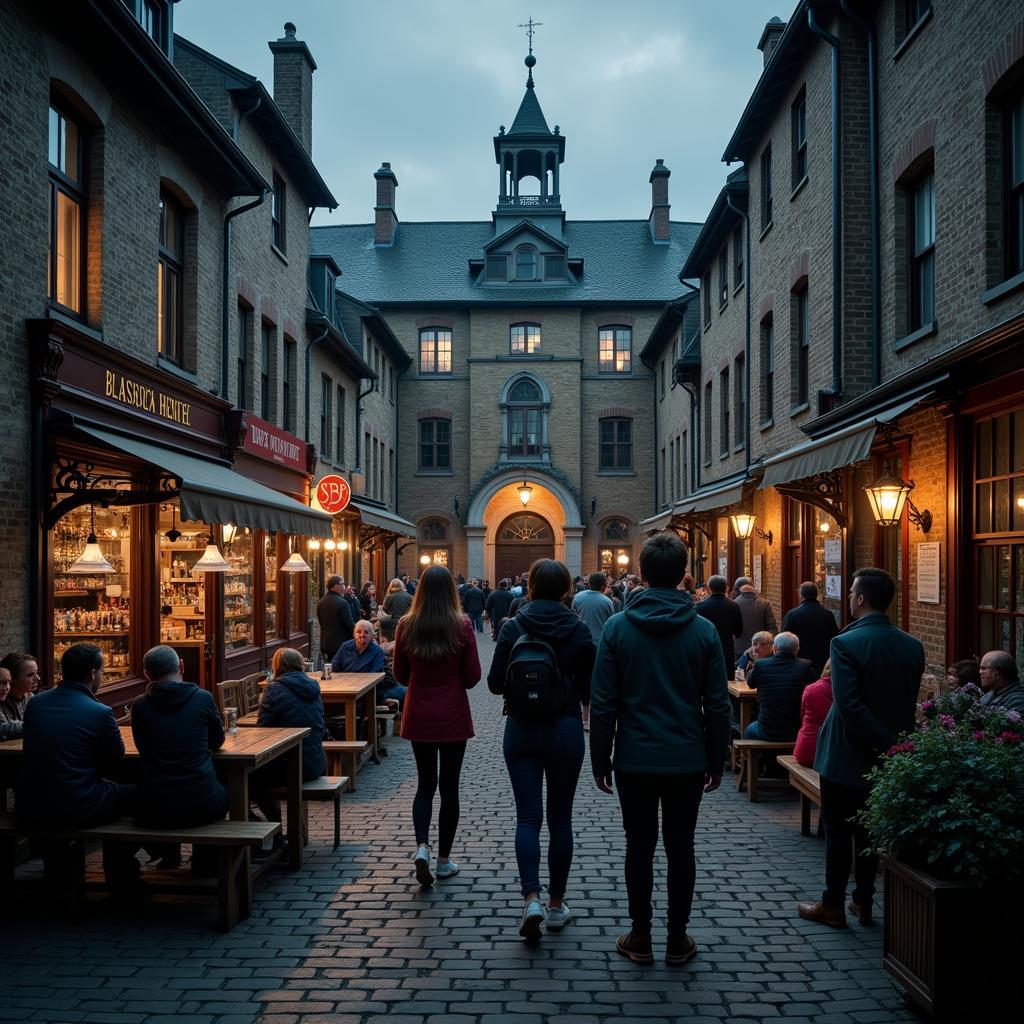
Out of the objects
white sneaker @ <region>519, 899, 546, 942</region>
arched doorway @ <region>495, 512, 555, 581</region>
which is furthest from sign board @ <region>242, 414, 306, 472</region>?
arched doorway @ <region>495, 512, 555, 581</region>

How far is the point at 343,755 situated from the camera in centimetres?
900

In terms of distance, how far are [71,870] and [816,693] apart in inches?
190

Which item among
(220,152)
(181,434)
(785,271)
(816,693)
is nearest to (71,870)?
(816,693)

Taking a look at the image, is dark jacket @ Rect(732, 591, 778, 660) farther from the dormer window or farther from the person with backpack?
the dormer window

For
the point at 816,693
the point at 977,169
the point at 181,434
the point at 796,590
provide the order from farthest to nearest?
the point at 796,590 → the point at 181,434 → the point at 977,169 → the point at 816,693

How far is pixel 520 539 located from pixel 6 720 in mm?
30525

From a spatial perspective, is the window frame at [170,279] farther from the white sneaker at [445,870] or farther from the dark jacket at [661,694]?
the dark jacket at [661,694]

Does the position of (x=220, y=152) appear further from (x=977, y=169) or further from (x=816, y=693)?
(x=816, y=693)

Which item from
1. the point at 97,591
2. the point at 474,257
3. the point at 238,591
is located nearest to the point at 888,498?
the point at 97,591

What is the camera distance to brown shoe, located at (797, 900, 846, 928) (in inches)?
211

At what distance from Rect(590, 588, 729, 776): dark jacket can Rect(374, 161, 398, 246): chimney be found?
35.7 m

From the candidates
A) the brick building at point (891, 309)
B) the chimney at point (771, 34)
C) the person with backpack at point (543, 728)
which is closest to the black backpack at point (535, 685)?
the person with backpack at point (543, 728)

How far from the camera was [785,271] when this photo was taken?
15148 mm

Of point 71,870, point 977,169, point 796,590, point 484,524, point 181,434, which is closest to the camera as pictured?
point 71,870
